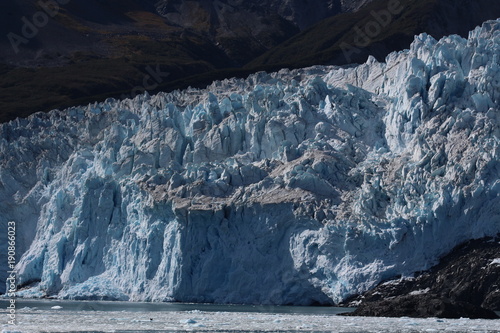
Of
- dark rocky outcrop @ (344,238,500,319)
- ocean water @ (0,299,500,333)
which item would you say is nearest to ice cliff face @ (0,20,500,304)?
dark rocky outcrop @ (344,238,500,319)

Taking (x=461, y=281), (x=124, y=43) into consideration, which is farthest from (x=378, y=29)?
(x=461, y=281)

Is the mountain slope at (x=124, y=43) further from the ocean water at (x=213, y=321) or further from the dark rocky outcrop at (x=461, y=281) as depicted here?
the dark rocky outcrop at (x=461, y=281)

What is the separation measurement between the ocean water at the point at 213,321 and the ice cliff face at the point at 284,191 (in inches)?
138

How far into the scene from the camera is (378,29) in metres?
135

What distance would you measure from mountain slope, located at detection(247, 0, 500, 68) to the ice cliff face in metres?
52.9

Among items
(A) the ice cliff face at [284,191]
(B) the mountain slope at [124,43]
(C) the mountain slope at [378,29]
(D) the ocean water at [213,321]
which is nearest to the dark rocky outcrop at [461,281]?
(A) the ice cliff face at [284,191]

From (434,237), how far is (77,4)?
123636mm

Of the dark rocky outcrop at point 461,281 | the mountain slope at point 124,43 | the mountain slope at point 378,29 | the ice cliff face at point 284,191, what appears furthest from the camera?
the mountain slope at point 124,43

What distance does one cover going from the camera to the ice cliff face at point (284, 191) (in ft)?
169

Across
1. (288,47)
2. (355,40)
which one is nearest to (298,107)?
(355,40)

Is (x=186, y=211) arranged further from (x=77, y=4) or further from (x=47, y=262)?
(x=77, y=4)

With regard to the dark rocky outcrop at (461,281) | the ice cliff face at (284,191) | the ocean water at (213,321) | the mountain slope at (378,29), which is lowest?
the ocean water at (213,321)

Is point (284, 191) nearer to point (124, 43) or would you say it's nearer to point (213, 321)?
point (213, 321)

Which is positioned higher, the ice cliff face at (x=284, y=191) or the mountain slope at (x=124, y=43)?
the mountain slope at (x=124, y=43)
